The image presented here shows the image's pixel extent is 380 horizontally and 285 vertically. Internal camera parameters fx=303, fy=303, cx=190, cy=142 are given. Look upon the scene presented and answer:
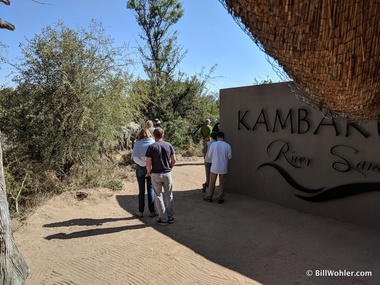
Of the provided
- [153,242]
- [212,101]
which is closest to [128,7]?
[212,101]

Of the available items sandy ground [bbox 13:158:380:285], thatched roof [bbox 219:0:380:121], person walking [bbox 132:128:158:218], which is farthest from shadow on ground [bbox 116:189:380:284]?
thatched roof [bbox 219:0:380:121]

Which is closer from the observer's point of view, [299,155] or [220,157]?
[299,155]

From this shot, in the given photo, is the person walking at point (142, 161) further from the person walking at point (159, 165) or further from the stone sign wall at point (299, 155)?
the stone sign wall at point (299, 155)

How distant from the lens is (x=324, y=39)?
4.50ft

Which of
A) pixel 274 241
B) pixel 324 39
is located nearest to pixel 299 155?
pixel 274 241

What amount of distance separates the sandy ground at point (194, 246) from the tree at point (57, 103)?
2132mm

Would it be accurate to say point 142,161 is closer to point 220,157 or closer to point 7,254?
point 220,157

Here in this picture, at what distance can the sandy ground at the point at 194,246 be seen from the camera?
4164 millimetres

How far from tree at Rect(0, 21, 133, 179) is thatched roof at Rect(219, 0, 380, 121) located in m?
7.66

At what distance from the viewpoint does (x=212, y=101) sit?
2084cm

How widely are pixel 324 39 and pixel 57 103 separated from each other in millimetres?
8516

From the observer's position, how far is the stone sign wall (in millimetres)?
5598

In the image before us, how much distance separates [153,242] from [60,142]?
5057 mm

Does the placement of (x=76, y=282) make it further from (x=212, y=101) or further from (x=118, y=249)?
(x=212, y=101)
